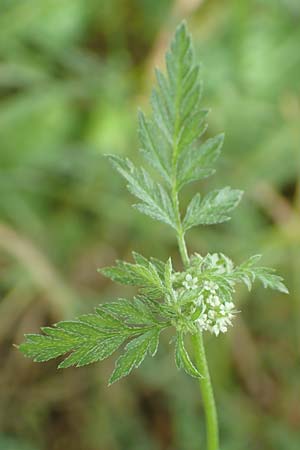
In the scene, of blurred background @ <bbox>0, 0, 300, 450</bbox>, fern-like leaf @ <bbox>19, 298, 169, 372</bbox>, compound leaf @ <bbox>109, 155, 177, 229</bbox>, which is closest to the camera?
fern-like leaf @ <bbox>19, 298, 169, 372</bbox>

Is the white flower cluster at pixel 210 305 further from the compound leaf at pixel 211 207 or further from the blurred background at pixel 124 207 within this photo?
the blurred background at pixel 124 207

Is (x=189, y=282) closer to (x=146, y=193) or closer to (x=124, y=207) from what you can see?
(x=146, y=193)

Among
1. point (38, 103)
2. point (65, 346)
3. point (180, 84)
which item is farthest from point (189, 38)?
point (38, 103)

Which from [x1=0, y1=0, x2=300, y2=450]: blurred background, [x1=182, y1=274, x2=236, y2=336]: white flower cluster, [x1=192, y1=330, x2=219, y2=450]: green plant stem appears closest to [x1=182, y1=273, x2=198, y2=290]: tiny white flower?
[x1=182, y1=274, x2=236, y2=336]: white flower cluster

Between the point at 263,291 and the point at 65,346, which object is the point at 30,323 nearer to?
the point at 263,291

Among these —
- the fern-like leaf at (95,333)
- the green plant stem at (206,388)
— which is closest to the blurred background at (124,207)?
the green plant stem at (206,388)

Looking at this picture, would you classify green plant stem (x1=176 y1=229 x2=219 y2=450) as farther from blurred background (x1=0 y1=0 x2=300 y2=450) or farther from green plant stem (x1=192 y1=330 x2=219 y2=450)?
blurred background (x1=0 y1=0 x2=300 y2=450)

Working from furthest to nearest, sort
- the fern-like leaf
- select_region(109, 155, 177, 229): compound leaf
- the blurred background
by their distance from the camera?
the blurred background < select_region(109, 155, 177, 229): compound leaf < the fern-like leaf
